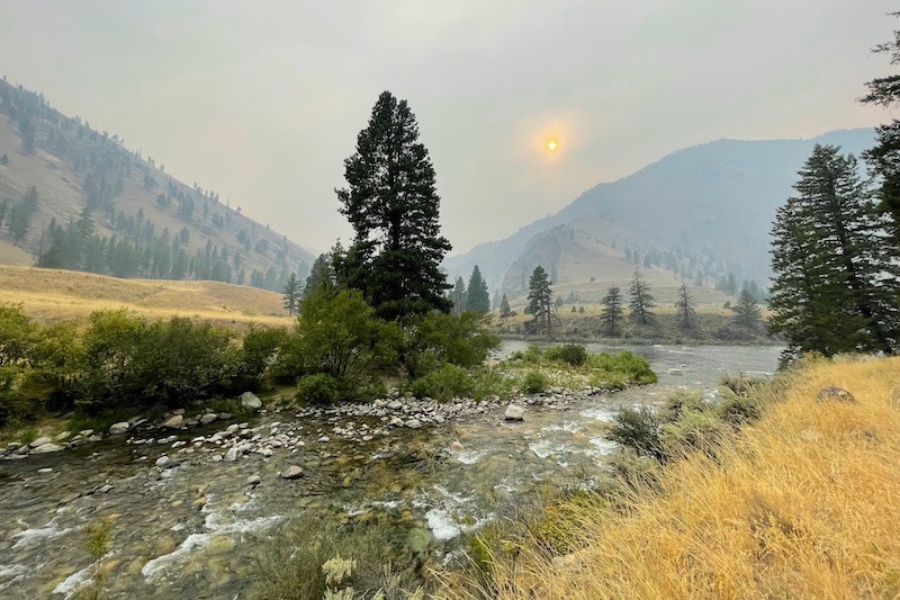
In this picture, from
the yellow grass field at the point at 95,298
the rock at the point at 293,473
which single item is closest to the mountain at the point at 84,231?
the yellow grass field at the point at 95,298

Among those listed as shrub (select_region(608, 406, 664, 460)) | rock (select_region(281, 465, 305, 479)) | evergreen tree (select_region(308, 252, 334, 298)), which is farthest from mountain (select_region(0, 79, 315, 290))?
shrub (select_region(608, 406, 664, 460))

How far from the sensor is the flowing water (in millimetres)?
4508

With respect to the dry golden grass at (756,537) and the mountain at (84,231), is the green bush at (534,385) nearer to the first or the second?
the dry golden grass at (756,537)

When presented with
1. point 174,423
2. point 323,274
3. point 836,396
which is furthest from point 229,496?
point 323,274

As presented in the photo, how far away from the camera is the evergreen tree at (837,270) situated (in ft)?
60.3

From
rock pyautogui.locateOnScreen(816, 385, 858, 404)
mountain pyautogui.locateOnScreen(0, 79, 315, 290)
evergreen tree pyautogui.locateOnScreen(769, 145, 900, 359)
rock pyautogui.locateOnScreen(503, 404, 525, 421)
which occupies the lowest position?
rock pyautogui.locateOnScreen(503, 404, 525, 421)

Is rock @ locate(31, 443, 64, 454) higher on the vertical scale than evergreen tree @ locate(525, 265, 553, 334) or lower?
lower

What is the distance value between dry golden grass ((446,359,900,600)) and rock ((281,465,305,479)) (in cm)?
545

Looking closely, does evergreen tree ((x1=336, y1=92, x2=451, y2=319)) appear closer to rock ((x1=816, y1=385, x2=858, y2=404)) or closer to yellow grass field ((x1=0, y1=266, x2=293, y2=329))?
rock ((x1=816, y1=385, x2=858, y2=404))

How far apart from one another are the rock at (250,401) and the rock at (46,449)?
4.14 metres

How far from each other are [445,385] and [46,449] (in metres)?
10.8

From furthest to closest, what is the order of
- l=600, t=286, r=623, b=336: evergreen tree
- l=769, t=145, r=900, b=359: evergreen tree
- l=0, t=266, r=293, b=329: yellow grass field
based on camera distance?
1. l=600, t=286, r=623, b=336: evergreen tree
2. l=0, t=266, r=293, b=329: yellow grass field
3. l=769, t=145, r=900, b=359: evergreen tree

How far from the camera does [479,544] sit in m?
4.18

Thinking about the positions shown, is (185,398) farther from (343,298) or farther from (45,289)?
(45,289)
